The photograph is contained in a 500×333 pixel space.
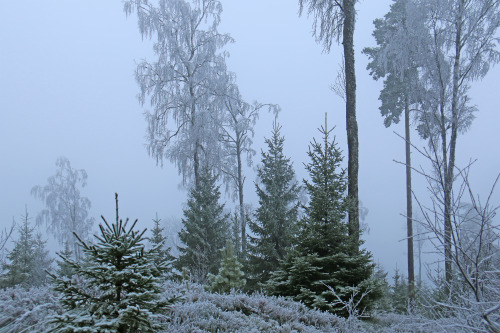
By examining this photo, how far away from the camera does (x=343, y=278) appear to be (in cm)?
828

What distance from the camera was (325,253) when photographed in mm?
8625

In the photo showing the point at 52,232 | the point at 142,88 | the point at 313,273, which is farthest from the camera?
the point at 52,232

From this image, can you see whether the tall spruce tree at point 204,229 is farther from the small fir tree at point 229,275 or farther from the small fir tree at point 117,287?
the small fir tree at point 117,287

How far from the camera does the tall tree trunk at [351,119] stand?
9109mm

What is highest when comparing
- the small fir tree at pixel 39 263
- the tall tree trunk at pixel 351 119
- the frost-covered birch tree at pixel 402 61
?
the frost-covered birch tree at pixel 402 61

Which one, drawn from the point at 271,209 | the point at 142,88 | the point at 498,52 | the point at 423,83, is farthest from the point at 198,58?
the point at 498,52

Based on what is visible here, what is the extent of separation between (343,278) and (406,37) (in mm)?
8837

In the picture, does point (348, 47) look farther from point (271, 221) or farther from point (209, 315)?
point (209, 315)

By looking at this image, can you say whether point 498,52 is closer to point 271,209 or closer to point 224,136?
point 271,209

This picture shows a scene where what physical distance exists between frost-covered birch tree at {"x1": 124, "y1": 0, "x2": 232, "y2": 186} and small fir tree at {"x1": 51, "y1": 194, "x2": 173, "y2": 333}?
13.4m

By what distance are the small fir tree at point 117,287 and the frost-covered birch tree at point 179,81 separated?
529 inches

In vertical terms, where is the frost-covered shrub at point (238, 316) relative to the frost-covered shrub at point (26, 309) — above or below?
below

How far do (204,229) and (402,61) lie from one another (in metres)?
9.83

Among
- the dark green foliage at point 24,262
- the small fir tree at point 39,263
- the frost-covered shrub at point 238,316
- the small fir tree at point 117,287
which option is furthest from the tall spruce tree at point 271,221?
the dark green foliage at point 24,262
